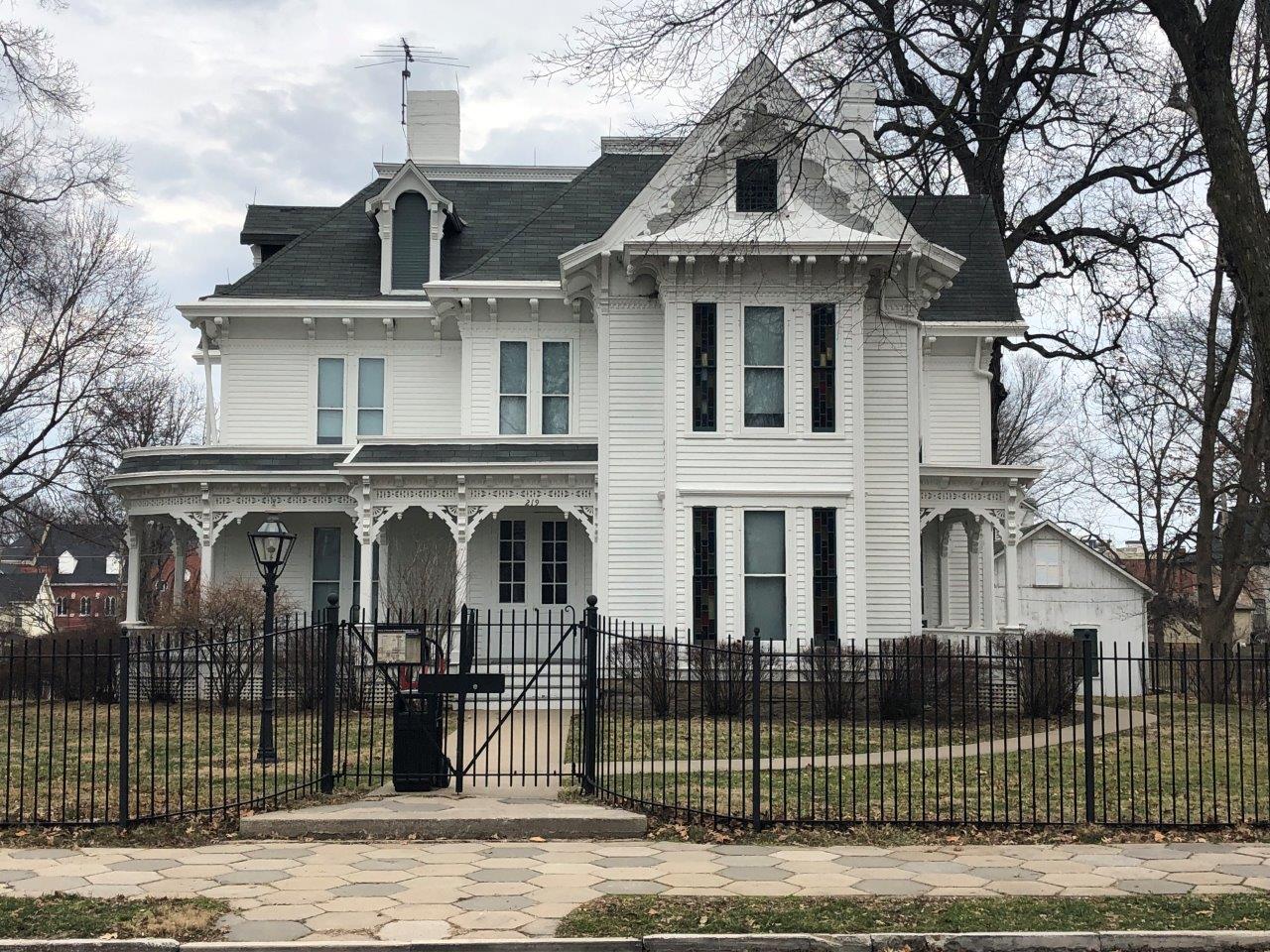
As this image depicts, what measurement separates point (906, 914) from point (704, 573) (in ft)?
42.9

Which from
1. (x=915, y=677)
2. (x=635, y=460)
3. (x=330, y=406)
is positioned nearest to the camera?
(x=915, y=677)

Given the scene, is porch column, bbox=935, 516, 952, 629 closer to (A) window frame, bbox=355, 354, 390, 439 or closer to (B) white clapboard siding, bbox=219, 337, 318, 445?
(A) window frame, bbox=355, 354, 390, 439

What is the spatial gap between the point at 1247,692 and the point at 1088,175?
12.6 meters

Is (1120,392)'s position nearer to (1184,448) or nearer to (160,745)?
(1184,448)

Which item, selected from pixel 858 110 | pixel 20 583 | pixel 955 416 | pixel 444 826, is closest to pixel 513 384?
pixel 858 110

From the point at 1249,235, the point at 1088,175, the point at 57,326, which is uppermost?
the point at 1088,175

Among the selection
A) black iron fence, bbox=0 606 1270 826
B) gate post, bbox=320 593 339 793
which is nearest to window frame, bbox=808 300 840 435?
black iron fence, bbox=0 606 1270 826

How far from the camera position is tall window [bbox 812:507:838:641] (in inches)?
819

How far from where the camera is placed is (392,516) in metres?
23.3

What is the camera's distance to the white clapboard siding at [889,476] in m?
21.8

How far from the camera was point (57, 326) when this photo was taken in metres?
34.4

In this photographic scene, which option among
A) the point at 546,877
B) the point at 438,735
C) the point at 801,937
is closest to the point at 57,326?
the point at 438,735

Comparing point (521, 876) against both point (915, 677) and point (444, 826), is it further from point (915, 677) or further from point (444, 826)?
point (915, 677)

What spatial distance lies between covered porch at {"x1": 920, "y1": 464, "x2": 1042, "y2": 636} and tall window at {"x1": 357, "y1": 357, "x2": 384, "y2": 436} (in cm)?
1093
